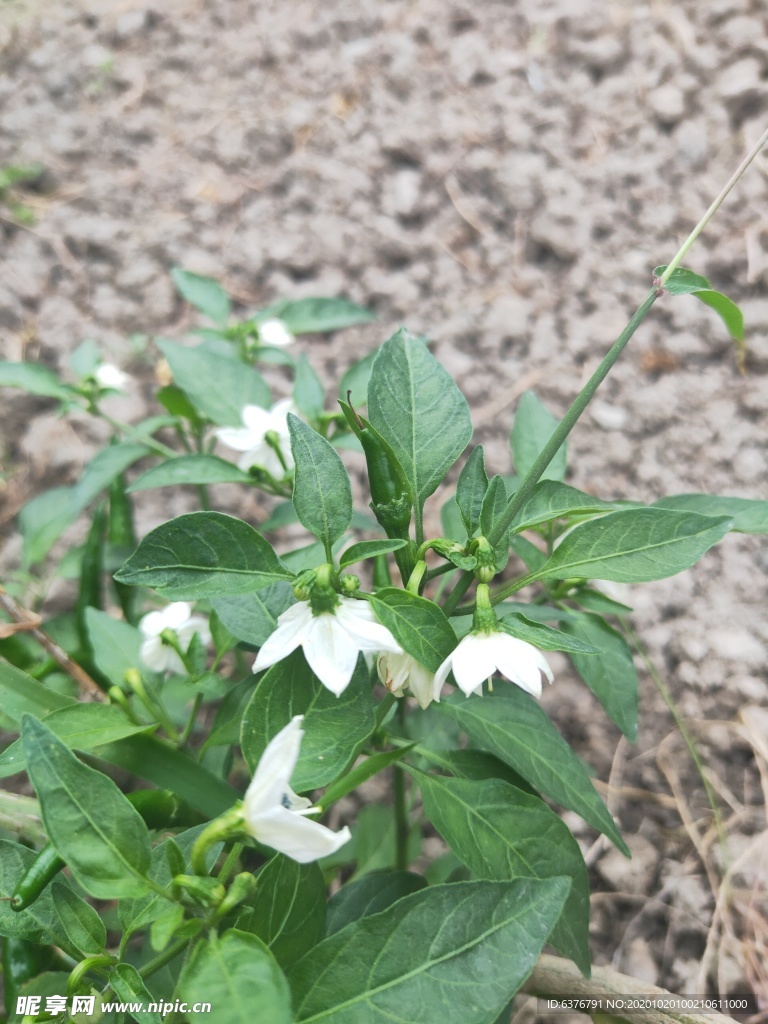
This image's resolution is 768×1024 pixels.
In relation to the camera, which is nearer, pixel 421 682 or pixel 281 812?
pixel 281 812

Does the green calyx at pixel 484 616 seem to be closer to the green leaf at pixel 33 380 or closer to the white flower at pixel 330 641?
the white flower at pixel 330 641

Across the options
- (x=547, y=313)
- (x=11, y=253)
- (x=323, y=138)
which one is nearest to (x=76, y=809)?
(x=547, y=313)

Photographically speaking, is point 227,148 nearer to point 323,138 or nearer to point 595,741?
point 323,138

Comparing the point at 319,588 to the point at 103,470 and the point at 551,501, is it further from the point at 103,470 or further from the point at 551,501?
the point at 103,470

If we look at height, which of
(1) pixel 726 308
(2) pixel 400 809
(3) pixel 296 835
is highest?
(1) pixel 726 308

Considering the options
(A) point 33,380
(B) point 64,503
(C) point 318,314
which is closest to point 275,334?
(C) point 318,314

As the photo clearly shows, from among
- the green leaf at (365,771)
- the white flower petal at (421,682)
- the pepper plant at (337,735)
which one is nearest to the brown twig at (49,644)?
the pepper plant at (337,735)

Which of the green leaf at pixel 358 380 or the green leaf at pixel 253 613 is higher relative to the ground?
the green leaf at pixel 358 380
